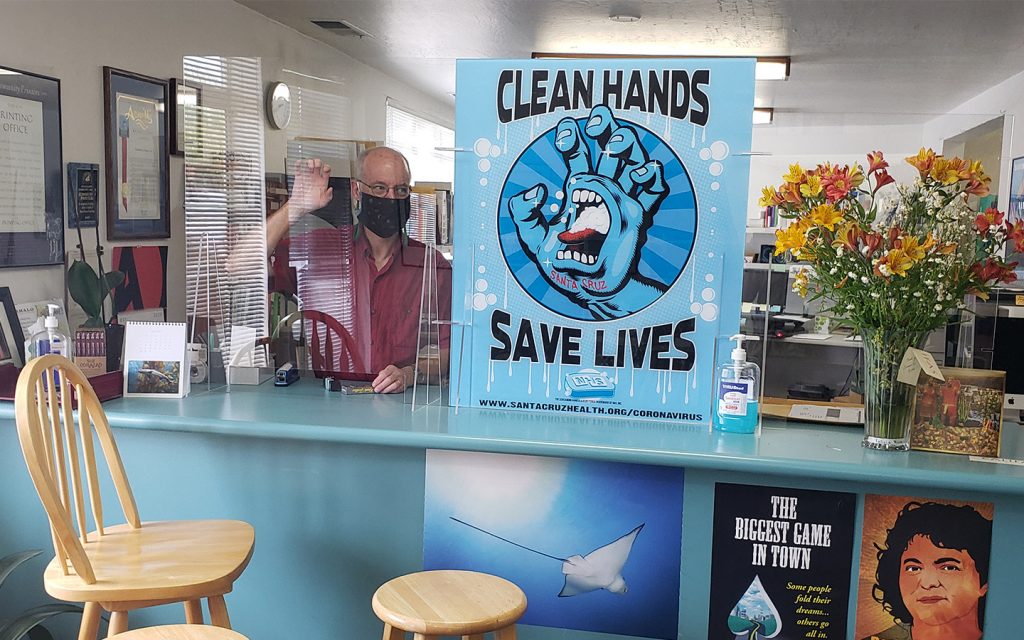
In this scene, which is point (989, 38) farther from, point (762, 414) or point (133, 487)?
point (133, 487)

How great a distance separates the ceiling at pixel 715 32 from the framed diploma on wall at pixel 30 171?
4.00 ft

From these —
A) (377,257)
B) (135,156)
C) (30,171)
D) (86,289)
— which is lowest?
(86,289)

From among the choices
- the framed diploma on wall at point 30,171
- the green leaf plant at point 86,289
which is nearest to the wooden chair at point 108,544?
the green leaf plant at point 86,289

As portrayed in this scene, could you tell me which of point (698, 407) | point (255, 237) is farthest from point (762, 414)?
point (255, 237)

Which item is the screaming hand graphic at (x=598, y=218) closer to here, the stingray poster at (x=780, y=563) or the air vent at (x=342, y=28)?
the stingray poster at (x=780, y=563)

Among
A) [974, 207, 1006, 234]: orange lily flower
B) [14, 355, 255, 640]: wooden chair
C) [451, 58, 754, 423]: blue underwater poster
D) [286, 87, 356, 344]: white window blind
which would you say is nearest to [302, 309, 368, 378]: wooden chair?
[286, 87, 356, 344]: white window blind

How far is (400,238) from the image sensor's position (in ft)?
8.39

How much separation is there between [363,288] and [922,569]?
1.55 metres

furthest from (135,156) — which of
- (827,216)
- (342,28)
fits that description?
(827,216)

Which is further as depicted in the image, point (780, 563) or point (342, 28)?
point (342, 28)

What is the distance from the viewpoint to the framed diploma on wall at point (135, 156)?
347 cm

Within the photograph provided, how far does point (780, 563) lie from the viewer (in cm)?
204

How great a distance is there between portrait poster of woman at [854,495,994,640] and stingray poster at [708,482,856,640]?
0.05 m

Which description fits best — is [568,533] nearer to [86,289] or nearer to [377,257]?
[377,257]
